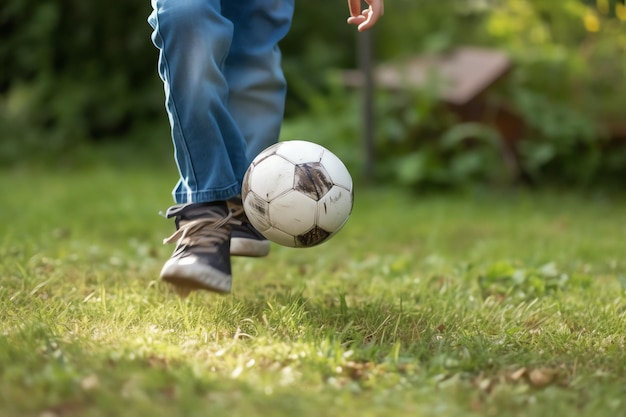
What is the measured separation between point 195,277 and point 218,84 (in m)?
0.64

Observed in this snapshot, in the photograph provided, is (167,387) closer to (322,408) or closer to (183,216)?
(322,408)

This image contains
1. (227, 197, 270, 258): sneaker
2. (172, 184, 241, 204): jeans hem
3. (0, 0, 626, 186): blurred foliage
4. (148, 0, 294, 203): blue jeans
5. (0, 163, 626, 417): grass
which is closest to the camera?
(0, 163, 626, 417): grass

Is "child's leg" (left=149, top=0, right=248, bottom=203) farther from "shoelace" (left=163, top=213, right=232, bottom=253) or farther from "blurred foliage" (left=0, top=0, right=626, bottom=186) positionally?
"blurred foliage" (left=0, top=0, right=626, bottom=186)

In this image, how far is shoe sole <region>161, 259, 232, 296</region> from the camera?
8.32 feet

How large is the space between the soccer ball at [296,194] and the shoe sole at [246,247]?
0.21m

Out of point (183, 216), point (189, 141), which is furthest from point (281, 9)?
point (183, 216)

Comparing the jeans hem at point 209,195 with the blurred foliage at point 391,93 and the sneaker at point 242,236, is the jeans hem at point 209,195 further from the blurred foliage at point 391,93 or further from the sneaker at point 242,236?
the blurred foliage at point 391,93

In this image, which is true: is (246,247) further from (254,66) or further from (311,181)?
(254,66)

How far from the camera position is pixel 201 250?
2650mm

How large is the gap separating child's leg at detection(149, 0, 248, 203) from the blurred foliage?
3.81 metres

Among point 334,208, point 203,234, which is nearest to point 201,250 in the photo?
point 203,234

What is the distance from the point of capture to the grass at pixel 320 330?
1.90 meters

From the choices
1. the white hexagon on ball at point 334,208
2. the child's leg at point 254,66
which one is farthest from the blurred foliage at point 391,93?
the white hexagon on ball at point 334,208

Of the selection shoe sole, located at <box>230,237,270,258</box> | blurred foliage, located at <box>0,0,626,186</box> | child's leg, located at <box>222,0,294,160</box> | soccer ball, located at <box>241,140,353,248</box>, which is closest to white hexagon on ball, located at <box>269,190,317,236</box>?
soccer ball, located at <box>241,140,353,248</box>
